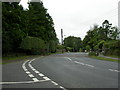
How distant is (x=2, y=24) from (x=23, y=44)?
15249 mm

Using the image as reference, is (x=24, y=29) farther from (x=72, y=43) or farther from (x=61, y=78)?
(x=72, y=43)

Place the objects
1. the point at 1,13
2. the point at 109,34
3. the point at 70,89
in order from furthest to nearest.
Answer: the point at 109,34 → the point at 1,13 → the point at 70,89

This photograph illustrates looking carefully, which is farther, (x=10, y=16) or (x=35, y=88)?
(x=10, y=16)

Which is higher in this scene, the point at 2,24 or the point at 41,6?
the point at 41,6

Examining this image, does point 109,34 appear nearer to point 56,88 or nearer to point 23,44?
point 23,44

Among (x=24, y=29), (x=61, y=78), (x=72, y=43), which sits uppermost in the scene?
(x=24, y=29)

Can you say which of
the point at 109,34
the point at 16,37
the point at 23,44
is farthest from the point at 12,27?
the point at 109,34

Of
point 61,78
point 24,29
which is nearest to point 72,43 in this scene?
point 24,29

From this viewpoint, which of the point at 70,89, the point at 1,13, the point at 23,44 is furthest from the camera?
the point at 23,44

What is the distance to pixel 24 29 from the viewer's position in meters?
36.3

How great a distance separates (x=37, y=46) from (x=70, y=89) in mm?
39533

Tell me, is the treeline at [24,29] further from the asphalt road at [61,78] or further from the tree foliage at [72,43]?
the tree foliage at [72,43]

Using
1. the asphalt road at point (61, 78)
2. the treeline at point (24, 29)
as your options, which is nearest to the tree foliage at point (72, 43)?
the treeline at point (24, 29)

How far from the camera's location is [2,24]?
2634cm
